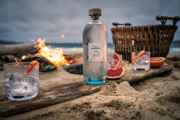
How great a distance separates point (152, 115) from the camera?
4.72ft

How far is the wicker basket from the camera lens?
3824 mm

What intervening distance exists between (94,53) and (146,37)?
7.24 feet

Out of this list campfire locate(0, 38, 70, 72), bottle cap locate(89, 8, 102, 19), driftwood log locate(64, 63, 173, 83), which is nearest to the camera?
bottle cap locate(89, 8, 102, 19)

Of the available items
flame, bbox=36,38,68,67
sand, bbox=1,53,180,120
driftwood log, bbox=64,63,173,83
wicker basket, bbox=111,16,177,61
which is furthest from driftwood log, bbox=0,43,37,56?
sand, bbox=1,53,180,120

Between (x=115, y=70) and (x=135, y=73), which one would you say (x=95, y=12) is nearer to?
(x=115, y=70)

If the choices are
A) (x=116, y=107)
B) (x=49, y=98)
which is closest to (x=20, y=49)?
(x=49, y=98)

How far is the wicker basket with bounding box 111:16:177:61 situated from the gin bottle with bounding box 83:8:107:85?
2.00 metres

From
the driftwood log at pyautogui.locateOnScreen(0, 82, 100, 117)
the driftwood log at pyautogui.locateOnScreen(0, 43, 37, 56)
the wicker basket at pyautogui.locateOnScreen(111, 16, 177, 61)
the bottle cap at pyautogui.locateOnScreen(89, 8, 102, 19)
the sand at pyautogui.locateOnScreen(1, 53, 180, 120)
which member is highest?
the bottle cap at pyautogui.locateOnScreen(89, 8, 102, 19)

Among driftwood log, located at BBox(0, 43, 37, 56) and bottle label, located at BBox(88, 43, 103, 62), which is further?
driftwood log, located at BBox(0, 43, 37, 56)

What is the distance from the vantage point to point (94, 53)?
74.9 inches

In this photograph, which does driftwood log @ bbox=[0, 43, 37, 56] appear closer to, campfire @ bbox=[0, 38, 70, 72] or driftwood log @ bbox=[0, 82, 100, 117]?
campfire @ bbox=[0, 38, 70, 72]

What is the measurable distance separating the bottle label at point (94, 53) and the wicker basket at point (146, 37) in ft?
6.95

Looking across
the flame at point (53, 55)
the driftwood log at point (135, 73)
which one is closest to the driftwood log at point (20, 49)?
the flame at point (53, 55)

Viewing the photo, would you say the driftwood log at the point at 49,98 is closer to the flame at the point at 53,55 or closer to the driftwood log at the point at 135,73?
the driftwood log at the point at 135,73
